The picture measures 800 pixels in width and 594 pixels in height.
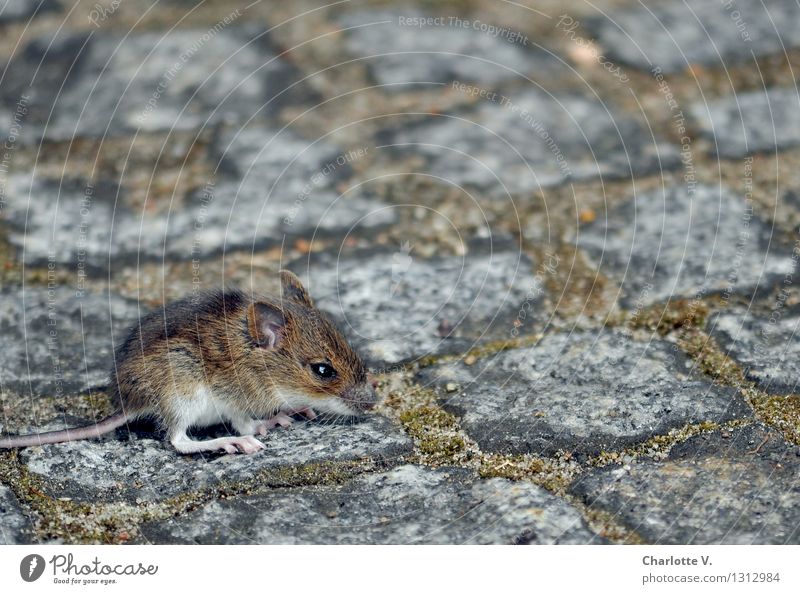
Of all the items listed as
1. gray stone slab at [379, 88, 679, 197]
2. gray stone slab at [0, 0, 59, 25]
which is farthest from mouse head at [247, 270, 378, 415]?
gray stone slab at [0, 0, 59, 25]

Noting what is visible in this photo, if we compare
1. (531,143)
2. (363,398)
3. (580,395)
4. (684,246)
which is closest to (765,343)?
(580,395)

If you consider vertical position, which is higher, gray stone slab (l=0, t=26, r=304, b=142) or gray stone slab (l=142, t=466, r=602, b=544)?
gray stone slab (l=0, t=26, r=304, b=142)

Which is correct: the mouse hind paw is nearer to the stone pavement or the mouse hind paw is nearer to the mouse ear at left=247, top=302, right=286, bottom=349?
the stone pavement

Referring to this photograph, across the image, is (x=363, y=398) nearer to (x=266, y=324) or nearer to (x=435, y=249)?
(x=266, y=324)

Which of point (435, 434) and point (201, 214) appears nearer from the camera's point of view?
point (435, 434)

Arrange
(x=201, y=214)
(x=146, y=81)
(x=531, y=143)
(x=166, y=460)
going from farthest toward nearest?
(x=146, y=81), (x=531, y=143), (x=201, y=214), (x=166, y=460)

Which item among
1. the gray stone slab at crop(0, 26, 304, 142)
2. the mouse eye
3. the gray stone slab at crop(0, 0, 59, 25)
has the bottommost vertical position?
the mouse eye
